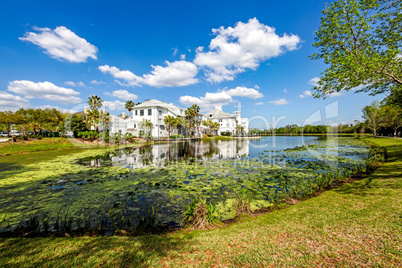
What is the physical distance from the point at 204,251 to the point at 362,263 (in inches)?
125

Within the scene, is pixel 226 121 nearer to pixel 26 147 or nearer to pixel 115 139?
pixel 115 139

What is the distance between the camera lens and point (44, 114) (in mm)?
38812

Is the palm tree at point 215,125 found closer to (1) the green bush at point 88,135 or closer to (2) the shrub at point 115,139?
(2) the shrub at point 115,139

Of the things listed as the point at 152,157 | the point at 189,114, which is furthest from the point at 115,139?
the point at 189,114

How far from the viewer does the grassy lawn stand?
3271mm

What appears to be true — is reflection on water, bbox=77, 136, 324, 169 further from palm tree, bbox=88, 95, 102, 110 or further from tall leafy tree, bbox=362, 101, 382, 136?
tall leafy tree, bbox=362, 101, 382, 136

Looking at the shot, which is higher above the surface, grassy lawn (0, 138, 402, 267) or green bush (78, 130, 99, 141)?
green bush (78, 130, 99, 141)

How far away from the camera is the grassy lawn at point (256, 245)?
3.27 metres

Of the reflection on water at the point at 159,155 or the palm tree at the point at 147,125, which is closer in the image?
the reflection on water at the point at 159,155

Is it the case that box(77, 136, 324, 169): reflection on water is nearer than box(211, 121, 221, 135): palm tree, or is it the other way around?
box(77, 136, 324, 169): reflection on water

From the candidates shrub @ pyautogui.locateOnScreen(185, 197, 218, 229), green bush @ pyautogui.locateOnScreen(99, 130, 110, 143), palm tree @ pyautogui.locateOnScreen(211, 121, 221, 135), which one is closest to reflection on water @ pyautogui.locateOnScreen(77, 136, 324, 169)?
green bush @ pyautogui.locateOnScreen(99, 130, 110, 143)

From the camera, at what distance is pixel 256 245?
3.83 m

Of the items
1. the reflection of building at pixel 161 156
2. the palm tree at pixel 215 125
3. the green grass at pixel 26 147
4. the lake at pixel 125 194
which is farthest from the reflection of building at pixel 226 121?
the lake at pixel 125 194

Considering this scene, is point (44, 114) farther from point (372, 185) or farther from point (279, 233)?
point (372, 185)
